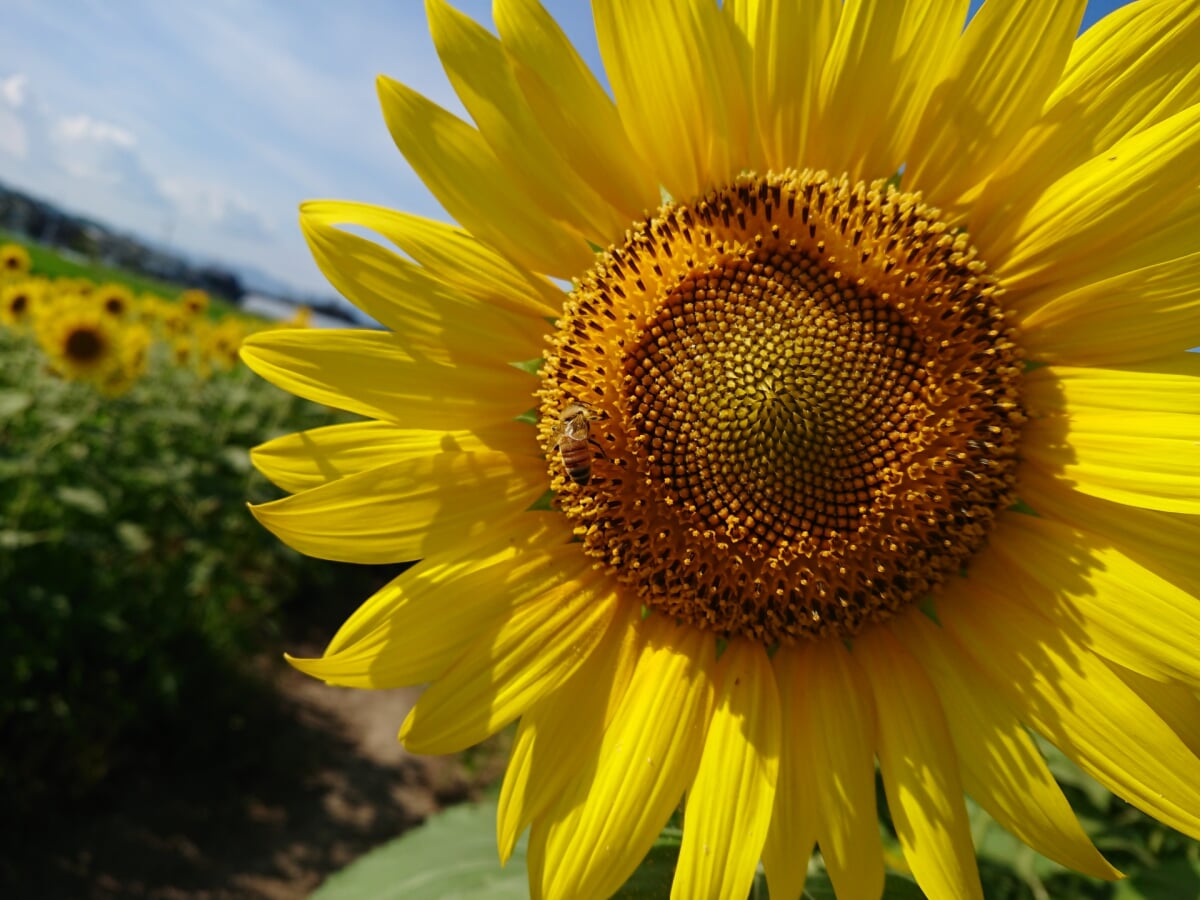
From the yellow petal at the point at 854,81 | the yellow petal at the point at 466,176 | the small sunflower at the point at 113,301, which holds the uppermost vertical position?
the yellow petal at the point at 854,81

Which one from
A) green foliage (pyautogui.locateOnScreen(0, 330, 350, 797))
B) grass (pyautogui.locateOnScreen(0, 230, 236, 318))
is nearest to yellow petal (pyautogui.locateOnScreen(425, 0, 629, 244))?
green foliage (pyautogui.locateOnScreen(0, 330, 350, 797))

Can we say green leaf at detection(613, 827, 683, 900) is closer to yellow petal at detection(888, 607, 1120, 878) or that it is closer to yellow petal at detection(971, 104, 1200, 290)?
yellow petal at detection(888, 607, 1120, 878)

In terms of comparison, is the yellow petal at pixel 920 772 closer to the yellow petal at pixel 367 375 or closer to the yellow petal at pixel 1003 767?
the yellow petal at pixel 1003 767

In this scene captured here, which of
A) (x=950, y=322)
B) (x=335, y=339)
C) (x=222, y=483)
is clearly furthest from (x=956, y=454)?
(x=222, y=483)

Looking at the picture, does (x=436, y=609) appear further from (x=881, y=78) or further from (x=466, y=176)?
(x=881, y=78)

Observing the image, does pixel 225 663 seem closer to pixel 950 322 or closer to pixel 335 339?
pixel 335 339

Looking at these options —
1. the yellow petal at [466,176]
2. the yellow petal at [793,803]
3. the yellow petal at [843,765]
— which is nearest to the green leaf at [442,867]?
the yellow petal at [793,803]
